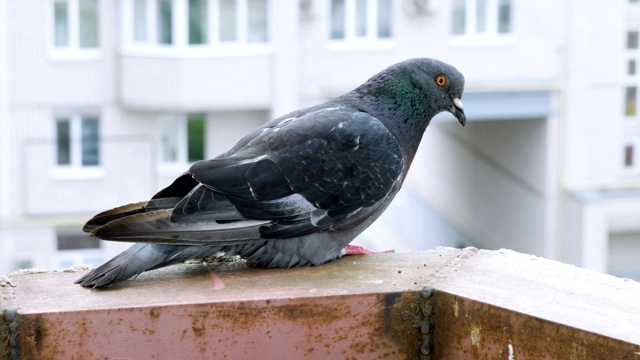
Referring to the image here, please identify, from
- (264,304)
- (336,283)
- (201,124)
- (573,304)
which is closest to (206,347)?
(264,304)

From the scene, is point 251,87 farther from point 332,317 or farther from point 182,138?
point 332,317

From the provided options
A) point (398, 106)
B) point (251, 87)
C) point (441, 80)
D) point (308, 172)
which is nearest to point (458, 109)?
point (441, 80)

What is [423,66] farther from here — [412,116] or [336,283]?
[336,283]

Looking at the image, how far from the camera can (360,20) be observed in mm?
26062

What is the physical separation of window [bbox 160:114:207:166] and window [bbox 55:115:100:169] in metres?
1.39

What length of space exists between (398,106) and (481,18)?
2101 centimetres

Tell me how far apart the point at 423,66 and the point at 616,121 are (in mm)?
21293

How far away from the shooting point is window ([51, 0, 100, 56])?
24.7 meters

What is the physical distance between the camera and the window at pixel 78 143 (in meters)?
25.6

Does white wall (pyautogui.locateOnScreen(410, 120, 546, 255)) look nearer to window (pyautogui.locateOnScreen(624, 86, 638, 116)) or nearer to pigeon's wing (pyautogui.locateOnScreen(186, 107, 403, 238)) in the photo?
window (pyautogui.locateOnScreen(624, 86, 638, 116))

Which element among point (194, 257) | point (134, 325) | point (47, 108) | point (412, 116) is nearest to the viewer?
point (134, 325)

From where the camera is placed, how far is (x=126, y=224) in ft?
15.4

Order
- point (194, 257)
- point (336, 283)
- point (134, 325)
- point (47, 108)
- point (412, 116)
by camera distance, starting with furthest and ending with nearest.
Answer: point (47, 108)
point (412, 116)
point (194, 257)
point (336, 283)
point (134, 325)

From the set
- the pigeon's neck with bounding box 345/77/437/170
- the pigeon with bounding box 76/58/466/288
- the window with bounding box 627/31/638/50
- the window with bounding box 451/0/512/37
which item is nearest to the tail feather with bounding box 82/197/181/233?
the pigeon with bounding box 76/58/466/288
